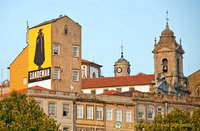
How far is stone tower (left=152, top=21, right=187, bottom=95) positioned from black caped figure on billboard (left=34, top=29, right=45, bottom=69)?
4686cm

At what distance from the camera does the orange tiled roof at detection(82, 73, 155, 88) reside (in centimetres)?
12769

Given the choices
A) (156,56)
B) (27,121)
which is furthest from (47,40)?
(156,56)

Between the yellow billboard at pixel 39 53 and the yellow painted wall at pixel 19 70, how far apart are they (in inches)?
48.7

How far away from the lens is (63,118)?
3637 inches

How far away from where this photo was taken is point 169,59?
479 ft

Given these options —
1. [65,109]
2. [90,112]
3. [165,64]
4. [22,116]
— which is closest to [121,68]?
[165,64]

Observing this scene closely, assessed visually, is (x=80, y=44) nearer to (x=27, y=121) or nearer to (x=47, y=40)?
(x=47, y=40)

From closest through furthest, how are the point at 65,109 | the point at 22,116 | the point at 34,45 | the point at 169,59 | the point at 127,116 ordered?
1. the point at 22,116
2. the point at 65,109
3. the point at 127,116
4. the point at 34,45
5. the point at 169,59

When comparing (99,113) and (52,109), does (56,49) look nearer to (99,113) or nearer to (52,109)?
(99,113)

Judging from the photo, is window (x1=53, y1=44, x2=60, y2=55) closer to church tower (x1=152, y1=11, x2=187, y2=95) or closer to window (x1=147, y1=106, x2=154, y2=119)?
window (x1=147, y1=106, x2=154, y2=119)

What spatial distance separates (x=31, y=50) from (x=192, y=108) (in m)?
27.4

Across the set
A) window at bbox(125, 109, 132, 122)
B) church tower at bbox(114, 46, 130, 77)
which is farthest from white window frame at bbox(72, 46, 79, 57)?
church tower at bbox(114, 46, 130, 77)

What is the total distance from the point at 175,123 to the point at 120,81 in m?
40.9

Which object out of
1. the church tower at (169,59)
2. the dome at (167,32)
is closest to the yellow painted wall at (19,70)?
the church tower at (169,59)
